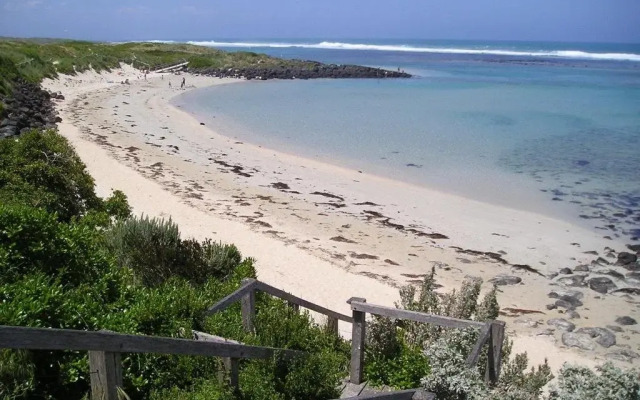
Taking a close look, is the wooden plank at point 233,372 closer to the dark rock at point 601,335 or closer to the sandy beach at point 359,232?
the sandy beach at point 359,232

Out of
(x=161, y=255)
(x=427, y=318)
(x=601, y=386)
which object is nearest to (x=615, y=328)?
(x=601, y=386)

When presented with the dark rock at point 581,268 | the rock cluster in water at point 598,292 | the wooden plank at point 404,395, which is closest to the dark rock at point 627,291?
the rock cluster in water at point 598,292

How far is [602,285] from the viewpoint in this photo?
1114 centimetres

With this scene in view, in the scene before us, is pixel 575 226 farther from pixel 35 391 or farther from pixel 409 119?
pixel 409 119

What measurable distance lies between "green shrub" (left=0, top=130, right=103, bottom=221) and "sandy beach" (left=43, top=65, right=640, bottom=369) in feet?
7.49

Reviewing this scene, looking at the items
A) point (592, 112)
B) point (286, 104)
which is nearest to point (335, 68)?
point (286, 104)

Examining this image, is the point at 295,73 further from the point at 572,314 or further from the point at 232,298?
the point at 232,298

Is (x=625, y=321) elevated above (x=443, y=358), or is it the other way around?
(x=443, y=358)

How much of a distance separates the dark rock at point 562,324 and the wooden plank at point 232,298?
6.55m

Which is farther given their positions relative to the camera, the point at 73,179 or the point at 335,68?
the point at 335,68

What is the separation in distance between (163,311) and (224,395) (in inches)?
54.2

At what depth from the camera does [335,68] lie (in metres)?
73.6

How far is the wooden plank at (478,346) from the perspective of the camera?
4.49m

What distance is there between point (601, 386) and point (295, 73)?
65.4 m
